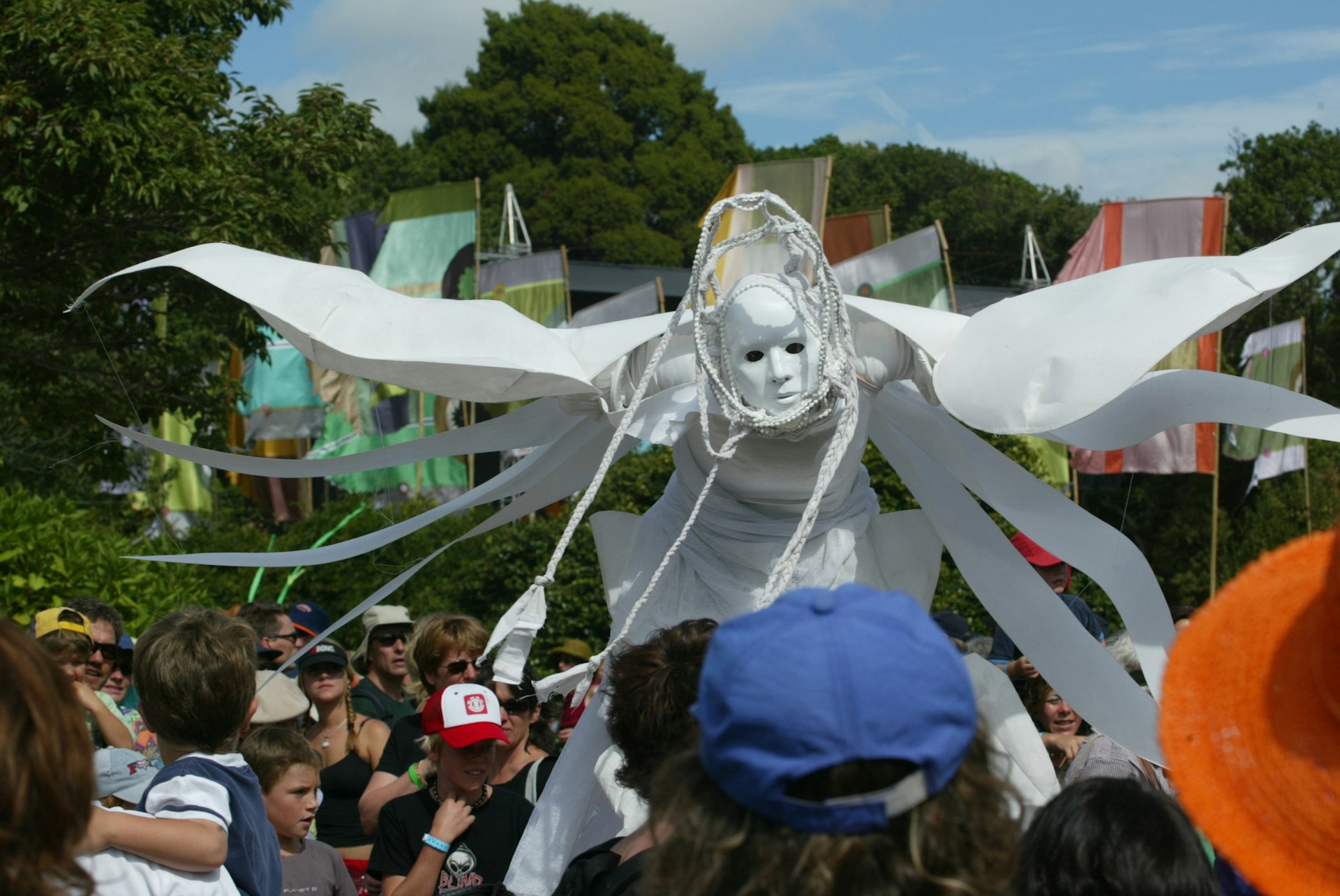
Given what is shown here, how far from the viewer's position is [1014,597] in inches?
136

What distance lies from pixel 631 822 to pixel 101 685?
2473 millimetres

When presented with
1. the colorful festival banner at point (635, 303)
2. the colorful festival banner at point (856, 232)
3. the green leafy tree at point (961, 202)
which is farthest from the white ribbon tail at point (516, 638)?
the green leafy tree at point (961, 202)

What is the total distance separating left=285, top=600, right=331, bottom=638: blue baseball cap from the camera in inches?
223

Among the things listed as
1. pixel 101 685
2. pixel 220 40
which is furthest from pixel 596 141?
pixel 101 685

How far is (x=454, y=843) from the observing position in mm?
3387

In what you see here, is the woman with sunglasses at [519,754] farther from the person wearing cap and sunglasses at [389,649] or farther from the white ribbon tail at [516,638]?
the person wearing cap and sunglasses at [389,649]

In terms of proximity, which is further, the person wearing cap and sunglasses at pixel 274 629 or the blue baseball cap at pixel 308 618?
the blue baseball cap at pixel 308 618

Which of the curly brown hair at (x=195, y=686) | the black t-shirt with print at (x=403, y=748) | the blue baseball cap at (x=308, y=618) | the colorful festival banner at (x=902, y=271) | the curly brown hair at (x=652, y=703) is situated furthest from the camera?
the colorful festival banner at (x=902, y=271)

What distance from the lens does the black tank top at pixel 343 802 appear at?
171 inches

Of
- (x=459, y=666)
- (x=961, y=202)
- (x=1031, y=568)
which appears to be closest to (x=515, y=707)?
(x=459, y=666)

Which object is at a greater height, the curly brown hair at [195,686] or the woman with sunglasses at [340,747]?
the curly brown hair at [195,686]

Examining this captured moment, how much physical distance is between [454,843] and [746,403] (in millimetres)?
1328

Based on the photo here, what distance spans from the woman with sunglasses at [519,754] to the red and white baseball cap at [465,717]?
1.21ft

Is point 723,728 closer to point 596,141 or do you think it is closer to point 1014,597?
point 1014,597
